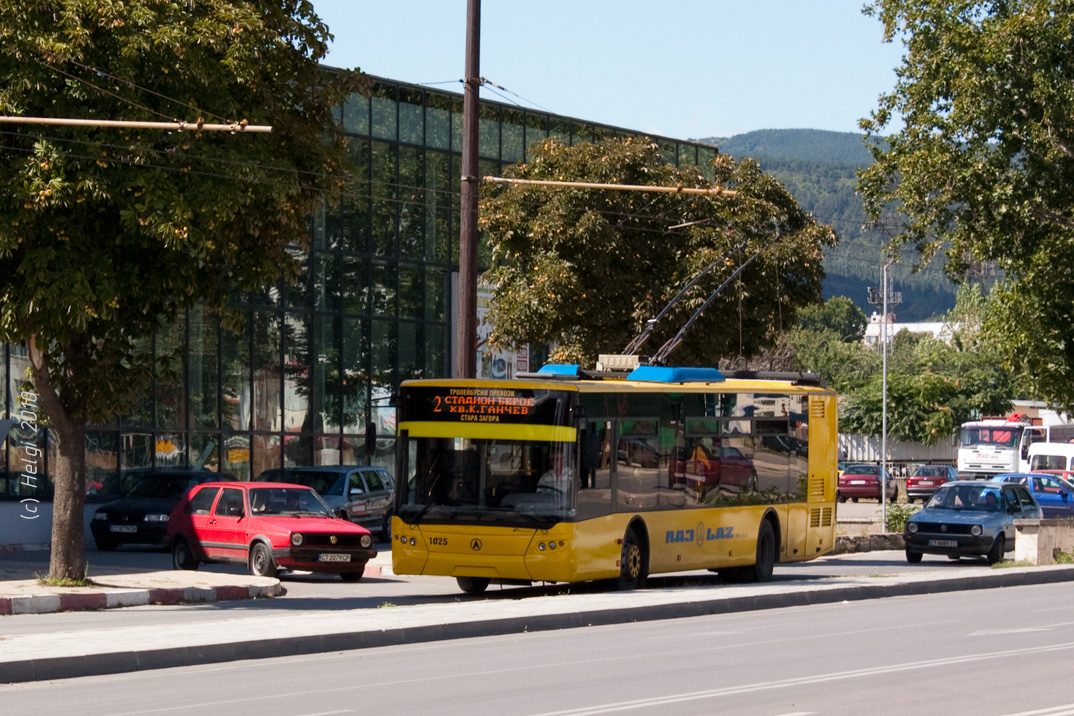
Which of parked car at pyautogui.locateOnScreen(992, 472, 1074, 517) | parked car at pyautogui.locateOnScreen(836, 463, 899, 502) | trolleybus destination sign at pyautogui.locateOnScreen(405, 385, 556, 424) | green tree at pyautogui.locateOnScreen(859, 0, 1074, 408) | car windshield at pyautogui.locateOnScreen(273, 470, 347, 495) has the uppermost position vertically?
green tree at pyautogui.locateOnScreen(859, 0, 1074, 408)

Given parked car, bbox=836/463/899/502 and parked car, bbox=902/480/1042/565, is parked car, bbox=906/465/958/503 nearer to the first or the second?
parked car, bbox=836/463/899/502

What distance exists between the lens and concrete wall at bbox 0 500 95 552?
98.9 ft

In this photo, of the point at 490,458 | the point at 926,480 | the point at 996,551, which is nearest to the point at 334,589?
the point at 490,458

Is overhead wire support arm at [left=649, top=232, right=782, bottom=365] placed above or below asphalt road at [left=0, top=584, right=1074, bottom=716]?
above

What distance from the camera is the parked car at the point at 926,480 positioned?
2355 inches

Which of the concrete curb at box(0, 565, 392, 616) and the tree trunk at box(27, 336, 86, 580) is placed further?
the tree trunk at box(27, 336, 86, 580)

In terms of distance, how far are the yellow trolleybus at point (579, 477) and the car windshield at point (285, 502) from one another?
354 centimetres

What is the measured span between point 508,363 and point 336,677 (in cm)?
2920

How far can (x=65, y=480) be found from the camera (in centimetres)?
2039

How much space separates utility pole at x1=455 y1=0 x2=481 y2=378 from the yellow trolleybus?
1.35 meters

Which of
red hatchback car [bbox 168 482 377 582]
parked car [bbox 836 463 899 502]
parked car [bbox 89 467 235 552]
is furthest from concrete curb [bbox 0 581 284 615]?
parked car [bbox 836 463 899 502]

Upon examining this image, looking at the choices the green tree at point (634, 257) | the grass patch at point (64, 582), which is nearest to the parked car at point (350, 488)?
the green tree at point (634, 257)

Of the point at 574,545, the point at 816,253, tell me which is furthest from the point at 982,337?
the point at 574,545

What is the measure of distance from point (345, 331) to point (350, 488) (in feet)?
29.4
